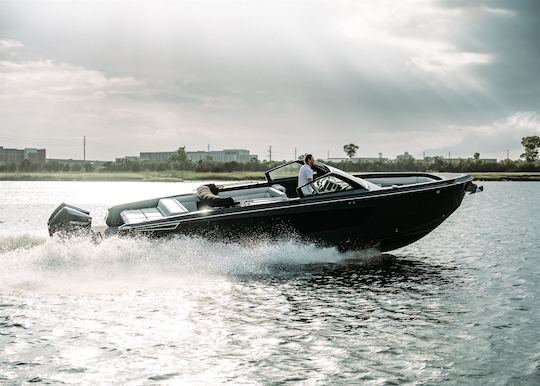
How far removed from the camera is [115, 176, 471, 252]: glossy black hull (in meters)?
11.7

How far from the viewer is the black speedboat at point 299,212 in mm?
11703

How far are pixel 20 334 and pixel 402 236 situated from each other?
7834 mm

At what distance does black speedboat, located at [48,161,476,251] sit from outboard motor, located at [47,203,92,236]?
0.06 ft

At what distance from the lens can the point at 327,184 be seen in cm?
1258

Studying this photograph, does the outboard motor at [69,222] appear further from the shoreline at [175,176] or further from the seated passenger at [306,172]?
the shoreline at [175,176]

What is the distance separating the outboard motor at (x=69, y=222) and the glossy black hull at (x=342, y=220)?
782mm

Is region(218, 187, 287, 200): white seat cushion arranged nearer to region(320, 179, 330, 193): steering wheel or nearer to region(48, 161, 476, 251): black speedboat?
region(48, 161, 476, 251): black speedboat

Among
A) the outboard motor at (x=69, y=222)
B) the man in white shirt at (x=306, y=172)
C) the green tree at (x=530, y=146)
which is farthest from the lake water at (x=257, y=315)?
the green tree at (x=530, y=146)

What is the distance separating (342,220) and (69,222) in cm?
512

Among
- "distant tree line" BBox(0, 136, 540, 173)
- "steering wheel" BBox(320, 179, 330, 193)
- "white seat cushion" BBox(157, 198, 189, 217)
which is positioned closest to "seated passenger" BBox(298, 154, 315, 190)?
"steering wheel" BBox(320, 179, 330, 193)

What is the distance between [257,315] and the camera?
29.9 feet

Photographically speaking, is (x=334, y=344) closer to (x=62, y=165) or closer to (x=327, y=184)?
(x=327, y=184)

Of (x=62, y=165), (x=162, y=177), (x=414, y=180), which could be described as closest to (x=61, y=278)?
(x=414, y=180)

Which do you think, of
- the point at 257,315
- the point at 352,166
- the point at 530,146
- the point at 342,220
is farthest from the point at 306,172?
the point at 530,146
